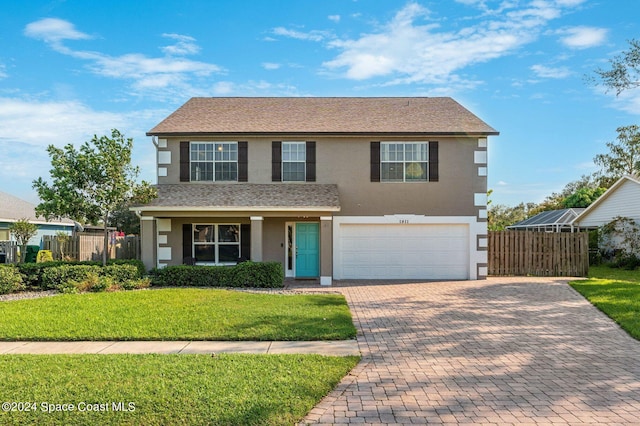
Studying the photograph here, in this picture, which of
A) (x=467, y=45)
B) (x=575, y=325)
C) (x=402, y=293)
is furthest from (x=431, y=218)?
(x=575, y=325)

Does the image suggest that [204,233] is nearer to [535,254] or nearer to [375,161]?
[375,161]

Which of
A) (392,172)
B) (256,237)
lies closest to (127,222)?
(256,237)

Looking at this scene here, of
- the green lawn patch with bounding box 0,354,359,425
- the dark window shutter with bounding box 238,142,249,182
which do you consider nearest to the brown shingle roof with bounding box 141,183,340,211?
the dark window shutter with bounding box 238,142,249,182

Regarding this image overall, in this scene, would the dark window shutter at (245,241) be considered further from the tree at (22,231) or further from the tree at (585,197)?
the tree at (585,197)

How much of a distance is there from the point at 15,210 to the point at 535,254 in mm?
28873

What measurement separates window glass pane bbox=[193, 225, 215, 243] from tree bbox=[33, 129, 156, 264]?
2.52 metres

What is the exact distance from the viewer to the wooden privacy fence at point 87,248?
1838cm

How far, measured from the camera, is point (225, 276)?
14.9 m

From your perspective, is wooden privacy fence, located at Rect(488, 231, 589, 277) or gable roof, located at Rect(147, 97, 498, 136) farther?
wooden privacy fence, located at Rect(488, 231, 589, 277)

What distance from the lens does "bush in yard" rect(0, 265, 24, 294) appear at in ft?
44.8

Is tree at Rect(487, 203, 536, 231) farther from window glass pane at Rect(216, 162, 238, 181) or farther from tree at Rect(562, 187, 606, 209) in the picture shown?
window glass pane at Rect(216, 162, 238, 181)

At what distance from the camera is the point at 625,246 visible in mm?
23391

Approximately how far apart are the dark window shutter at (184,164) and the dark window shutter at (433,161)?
9.40 metres

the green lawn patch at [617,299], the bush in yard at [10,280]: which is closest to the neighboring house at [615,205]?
the green lawn patch at [617,299]
